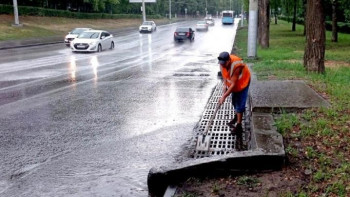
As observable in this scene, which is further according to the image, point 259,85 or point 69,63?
point 69,63

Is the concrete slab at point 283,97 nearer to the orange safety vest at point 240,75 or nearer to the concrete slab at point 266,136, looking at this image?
the concrete slab at point 266,136

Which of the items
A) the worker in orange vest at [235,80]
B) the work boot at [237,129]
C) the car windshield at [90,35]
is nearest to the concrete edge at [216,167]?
the worker in orange vest at [235,80]

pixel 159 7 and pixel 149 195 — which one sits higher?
pixel 159 7

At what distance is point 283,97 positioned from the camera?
28.1ft

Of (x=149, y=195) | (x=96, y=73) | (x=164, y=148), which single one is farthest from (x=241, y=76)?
(x=96, y=73)

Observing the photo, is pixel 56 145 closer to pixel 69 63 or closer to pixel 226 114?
pixel 226 114

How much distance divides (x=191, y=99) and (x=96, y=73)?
612 cm

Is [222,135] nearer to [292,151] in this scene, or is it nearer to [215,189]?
[292,151]

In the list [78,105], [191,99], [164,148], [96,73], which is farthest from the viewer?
[96,73]

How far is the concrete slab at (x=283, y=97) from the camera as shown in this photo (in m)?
7.53

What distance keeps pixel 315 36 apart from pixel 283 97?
16.2 feet

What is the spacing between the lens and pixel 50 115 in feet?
27.5

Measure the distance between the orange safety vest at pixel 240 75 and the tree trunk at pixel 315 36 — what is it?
263 inches

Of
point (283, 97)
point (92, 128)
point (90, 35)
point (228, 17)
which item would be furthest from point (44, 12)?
point (283, 97)
